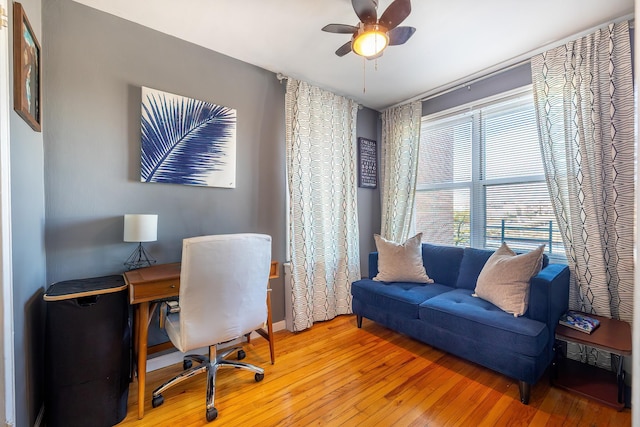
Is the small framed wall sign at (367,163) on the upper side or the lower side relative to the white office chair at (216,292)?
upper

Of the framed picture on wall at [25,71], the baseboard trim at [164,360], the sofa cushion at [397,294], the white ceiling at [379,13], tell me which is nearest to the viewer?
the framed picture on wall at [25,71]

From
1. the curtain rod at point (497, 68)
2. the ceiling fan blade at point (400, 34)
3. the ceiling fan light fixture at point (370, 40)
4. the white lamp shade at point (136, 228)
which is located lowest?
the white lamp shade at point (136, 228)

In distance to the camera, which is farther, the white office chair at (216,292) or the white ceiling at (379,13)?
the white ceiling at (379,13)

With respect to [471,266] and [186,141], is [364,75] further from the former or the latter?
[471,266]

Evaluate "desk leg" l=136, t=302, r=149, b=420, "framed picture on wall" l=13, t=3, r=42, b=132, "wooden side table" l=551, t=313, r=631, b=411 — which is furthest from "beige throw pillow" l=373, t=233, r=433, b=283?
"framed picture on wall" l=13, t=3, r=42, b=132

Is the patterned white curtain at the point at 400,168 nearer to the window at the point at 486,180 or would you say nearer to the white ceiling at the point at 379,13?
the window at the point at 486,180

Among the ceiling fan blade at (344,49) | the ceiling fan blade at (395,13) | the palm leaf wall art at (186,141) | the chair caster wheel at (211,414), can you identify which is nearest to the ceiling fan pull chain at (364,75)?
the ceiling fan blade at (344,49)

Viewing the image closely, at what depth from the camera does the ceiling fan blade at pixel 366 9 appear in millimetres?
1512

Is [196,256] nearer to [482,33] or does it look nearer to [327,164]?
[327,164]

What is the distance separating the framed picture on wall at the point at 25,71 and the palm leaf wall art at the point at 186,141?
55cm

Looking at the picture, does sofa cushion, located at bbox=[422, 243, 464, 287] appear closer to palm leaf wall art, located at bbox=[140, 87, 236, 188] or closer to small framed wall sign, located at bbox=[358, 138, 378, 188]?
small framed wall sign, located at bbox=[358, 138, 378, 188]

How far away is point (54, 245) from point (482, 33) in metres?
3.32

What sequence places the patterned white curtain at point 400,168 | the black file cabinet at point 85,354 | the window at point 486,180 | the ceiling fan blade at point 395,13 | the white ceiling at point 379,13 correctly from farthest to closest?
the patterned white curtain at point 400,168
the window at point 486,180
the white ceiling at point 379,13
the ceiling fan blade at point 395,13
the black file cabinet at point 85,354

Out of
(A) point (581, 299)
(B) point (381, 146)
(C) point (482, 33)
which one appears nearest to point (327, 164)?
(B) point (381, 146)
